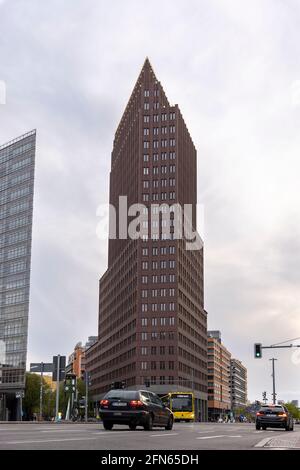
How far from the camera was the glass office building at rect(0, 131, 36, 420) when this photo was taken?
148375 millimetres

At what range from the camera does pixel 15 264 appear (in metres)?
154

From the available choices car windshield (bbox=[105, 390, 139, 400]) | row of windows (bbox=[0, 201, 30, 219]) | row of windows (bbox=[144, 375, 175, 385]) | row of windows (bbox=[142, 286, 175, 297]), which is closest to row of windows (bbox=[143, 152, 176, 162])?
row of windows (bbox=[142, 286, 175, 297])

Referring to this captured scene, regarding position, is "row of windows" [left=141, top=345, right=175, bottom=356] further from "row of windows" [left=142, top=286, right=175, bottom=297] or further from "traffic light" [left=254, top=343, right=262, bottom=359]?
"traffic light" [left=254, top=343, right=262, bottom=359]

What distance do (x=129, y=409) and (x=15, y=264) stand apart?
135 m

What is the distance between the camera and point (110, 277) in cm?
18812

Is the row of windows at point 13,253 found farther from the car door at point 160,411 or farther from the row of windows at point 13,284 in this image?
the car door at point 160,411

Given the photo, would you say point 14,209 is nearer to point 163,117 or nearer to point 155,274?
point 155,274

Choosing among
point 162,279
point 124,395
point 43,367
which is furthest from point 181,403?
point 162,279

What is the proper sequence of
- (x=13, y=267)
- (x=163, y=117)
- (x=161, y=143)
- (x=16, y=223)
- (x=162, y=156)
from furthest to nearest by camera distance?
1. (x=163, y=117)
2. (x=16, y=223)
3. (x=161, y=143)
4. (x=162, y=156)
5. (x=13, y=267)

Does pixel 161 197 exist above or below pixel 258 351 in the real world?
above

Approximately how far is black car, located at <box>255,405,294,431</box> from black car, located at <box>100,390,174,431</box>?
37.7 feet

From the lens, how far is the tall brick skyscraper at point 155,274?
141250 millimetres

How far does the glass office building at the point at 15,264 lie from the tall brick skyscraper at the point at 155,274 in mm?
25055
